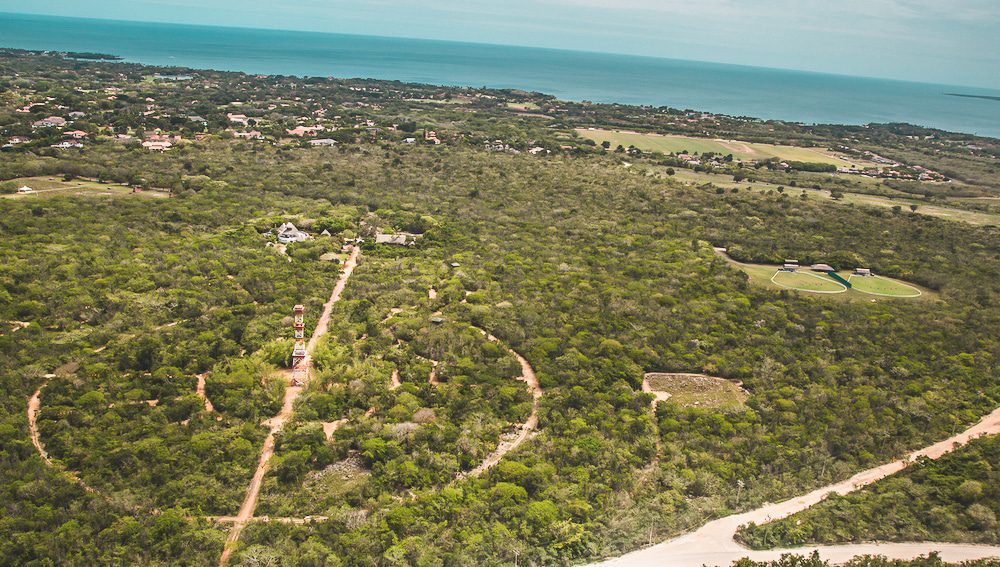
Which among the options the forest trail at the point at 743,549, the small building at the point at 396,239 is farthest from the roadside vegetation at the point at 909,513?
the small building at the point at 396,239

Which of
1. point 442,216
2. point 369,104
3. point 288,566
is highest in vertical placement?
point 369,104

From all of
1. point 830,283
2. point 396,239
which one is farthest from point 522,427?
point 830,283

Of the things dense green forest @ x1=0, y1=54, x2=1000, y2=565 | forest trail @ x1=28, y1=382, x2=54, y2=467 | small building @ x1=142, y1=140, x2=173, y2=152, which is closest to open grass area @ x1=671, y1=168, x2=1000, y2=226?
dense green forest @ x1=0, y1=54, x2=1000, y2=565

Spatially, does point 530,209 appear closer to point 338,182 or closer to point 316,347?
point 338,182

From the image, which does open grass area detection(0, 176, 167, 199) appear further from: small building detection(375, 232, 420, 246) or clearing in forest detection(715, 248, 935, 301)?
clearing in forest detection(715, 248, 935, 301)

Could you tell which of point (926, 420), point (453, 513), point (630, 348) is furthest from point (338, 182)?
point (926, 420)

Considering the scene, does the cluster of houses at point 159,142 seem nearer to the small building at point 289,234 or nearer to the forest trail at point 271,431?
the small building at point 289,234

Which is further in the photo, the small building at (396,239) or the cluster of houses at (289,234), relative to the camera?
the small building at (396,239)
